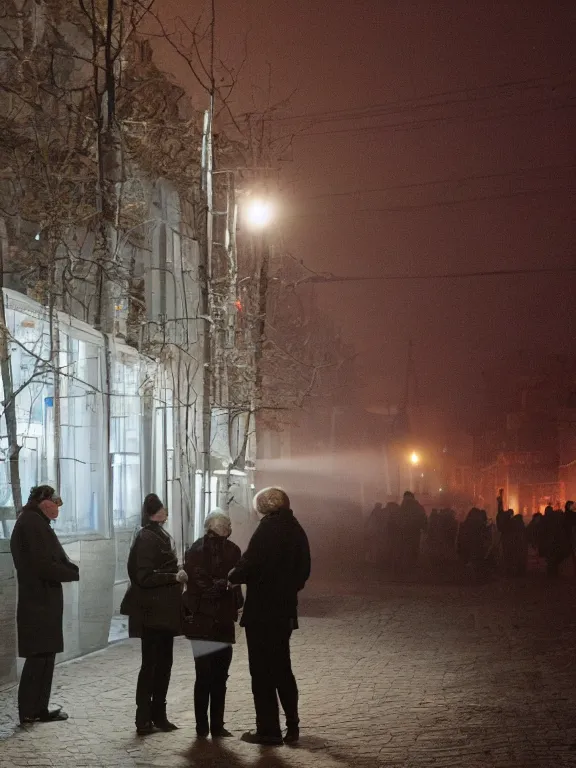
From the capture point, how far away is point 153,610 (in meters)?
9.09

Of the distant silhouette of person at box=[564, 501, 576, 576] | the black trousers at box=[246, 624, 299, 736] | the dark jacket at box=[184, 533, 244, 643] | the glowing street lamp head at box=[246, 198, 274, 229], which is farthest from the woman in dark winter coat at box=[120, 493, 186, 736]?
the distant silhouette of person at box=[564, 501, 576, 576]

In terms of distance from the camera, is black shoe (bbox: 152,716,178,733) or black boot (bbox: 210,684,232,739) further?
black shoe (bbox: 152,716,178,733)

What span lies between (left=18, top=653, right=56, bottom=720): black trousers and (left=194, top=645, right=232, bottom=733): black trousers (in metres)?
1.38

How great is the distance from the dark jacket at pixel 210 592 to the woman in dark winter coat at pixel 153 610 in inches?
5.9

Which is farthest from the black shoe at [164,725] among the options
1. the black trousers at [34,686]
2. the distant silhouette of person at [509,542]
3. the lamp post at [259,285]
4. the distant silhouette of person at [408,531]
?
the distant silhouette of person at [408,531]

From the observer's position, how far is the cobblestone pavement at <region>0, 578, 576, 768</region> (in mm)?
8070

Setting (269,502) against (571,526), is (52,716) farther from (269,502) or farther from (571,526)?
(571,526)

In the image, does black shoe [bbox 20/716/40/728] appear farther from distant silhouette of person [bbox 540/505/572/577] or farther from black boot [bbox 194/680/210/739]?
distant silhouette of person [bbox 540/505/572/577]

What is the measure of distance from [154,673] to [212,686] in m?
0.57

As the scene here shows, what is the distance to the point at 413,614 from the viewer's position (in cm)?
1842

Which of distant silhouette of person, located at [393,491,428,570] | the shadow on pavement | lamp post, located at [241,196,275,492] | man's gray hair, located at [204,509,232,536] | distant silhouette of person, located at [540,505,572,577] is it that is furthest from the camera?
distant silhouette of person, located at [393,491,428,570]

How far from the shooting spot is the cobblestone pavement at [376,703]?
8070mm

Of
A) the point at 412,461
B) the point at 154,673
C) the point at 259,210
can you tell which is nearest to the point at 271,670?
the point at 154,673

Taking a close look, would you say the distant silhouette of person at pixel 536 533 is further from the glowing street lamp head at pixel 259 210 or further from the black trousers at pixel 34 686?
the black trousers at pixel 34 686
